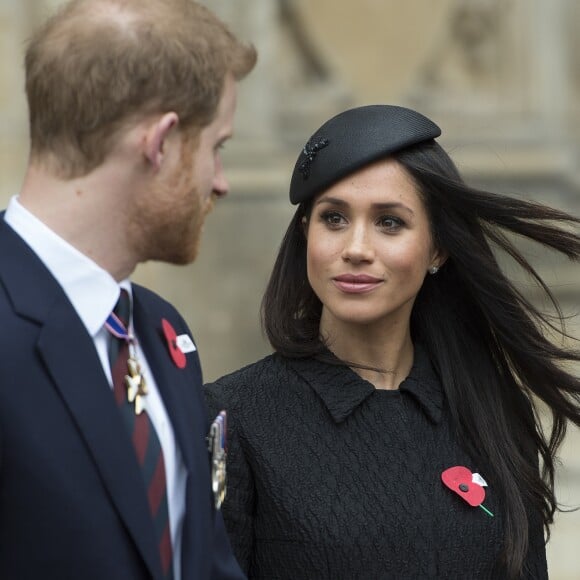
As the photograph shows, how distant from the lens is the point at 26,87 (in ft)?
8.05

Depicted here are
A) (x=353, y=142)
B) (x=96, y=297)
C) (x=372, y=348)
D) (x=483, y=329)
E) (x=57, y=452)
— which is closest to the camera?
(x=57, y=452)

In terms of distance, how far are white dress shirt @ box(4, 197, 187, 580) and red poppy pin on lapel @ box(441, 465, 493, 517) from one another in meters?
0.98

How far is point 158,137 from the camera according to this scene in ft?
8.00

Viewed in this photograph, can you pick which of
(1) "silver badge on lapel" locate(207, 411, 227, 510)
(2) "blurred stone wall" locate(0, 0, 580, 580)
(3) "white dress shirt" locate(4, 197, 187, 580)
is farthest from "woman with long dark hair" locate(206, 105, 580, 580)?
(2) "blurred stone wall" locate(0, 0, 580, 580)

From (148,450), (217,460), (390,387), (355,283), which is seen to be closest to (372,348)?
(390,387)

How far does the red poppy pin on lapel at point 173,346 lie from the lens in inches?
109

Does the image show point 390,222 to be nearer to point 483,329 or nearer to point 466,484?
point 483,329

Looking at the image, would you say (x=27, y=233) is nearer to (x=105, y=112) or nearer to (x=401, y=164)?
(x=105, y=112)

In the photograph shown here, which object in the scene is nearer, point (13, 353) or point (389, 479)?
point (13, 353)

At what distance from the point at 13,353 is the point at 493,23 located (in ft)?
21.3

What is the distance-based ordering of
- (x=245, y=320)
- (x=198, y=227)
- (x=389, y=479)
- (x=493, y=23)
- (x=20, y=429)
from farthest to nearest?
(x=493, y=23), (x=245, y=320), (x=389, y=479), (x=198, y=227), (x=20, y=429)

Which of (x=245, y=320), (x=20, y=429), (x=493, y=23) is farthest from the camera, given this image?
(x=493, y=23)

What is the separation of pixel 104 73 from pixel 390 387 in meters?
1.42

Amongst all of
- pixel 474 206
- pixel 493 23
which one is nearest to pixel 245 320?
pixel 493 23
